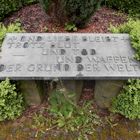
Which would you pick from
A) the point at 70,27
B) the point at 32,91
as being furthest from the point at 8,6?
the point at 32,91

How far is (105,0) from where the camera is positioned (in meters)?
Result: 5.08

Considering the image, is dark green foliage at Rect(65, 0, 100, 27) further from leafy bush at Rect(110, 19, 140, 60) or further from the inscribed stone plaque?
the inscribed stone plaque

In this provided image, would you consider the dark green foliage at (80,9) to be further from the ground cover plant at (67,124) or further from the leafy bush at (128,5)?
the ground cover plant at (67,124)

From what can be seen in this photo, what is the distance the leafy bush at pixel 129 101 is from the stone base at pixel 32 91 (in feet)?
2.93

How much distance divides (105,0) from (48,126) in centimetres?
313

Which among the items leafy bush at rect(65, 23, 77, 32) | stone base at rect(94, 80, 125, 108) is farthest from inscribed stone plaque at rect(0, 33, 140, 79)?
leafy bush at rect(65, 23, 77, 32)

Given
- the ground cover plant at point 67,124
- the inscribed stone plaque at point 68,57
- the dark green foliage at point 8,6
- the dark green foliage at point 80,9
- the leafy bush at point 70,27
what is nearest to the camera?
the inscribed stone plaque at point 68,57

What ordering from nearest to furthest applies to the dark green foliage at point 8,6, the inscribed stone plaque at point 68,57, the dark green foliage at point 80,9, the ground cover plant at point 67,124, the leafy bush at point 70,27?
the inscribed stone plaque at point 68,57 < the ground cover plant at point 67,124 < the dark green foliage at point 80,9 < the leafy bush at point 70,27 < the dark green foliage at point 8,6

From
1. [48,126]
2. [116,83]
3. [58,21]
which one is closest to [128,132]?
[116,83]

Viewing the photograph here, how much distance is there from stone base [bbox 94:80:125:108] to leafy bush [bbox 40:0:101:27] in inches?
57.5

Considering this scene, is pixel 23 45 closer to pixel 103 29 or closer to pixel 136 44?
pixel 136 44

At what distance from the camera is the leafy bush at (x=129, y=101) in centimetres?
270

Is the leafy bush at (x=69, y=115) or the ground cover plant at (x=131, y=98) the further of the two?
the leafy bush at (x=69, y=115)

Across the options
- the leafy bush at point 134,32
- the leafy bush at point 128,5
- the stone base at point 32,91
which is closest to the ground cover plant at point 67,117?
the stone base at point 32,91
